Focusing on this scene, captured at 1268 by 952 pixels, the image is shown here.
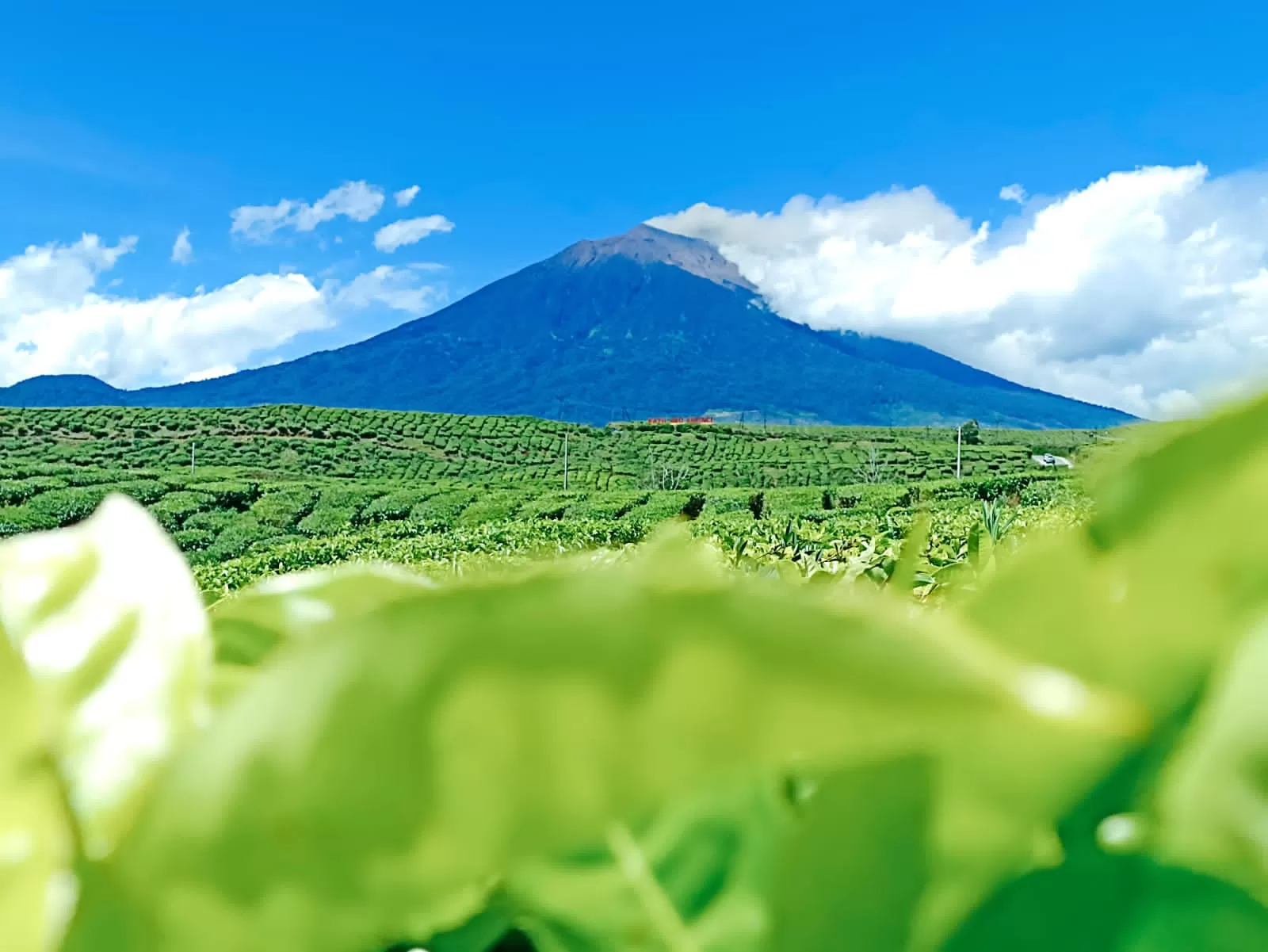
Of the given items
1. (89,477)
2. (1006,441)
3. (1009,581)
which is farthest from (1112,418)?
(1009,581)

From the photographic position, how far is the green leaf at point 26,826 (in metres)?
0.21

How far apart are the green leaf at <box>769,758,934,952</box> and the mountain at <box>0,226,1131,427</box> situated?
109959 mm

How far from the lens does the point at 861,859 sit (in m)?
0.18

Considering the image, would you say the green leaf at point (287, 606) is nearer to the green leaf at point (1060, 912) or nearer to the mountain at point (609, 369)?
the green leaf at point (1060, 912)

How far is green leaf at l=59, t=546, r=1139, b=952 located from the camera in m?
0.15

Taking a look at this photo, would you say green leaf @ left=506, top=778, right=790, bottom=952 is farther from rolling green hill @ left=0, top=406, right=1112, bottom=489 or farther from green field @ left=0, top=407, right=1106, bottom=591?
rolling green hill @ left=0, top=406, right=1112, bottom=489

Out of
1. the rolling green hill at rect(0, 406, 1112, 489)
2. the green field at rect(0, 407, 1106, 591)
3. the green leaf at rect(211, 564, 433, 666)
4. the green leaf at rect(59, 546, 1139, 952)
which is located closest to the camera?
the green leaf at rect(59, 546, 1139, 952)

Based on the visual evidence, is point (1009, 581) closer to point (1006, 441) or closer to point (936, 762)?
point (936, 762)

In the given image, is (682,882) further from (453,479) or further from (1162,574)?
(453,479)

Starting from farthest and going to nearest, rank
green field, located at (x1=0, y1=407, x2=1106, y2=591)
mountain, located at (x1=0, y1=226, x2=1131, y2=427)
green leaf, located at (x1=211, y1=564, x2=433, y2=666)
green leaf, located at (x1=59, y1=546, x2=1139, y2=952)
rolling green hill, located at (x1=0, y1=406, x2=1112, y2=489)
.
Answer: mountain, located at (x1=0, y1=226, x2=1131, y2=427) → rolling green hill, located at (x1=0, y1=406, x2=1112, y2=489) → green field, located at (x1=0, y1=407, x2=1106, y2=591) → green leaf, located at (x1=211, y1=564, x2=433, y2=666) → green leaf, located at (x1=59, y1=546, x2=1139, y2=952)

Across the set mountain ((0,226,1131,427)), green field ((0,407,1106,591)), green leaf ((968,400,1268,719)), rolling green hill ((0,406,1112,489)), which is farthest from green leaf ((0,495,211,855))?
mountain ((0,226,1131,427))

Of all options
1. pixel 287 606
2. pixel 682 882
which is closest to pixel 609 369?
pixel 287 606

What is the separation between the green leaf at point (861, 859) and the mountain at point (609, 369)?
110 m

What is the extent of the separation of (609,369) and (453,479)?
8615cm
